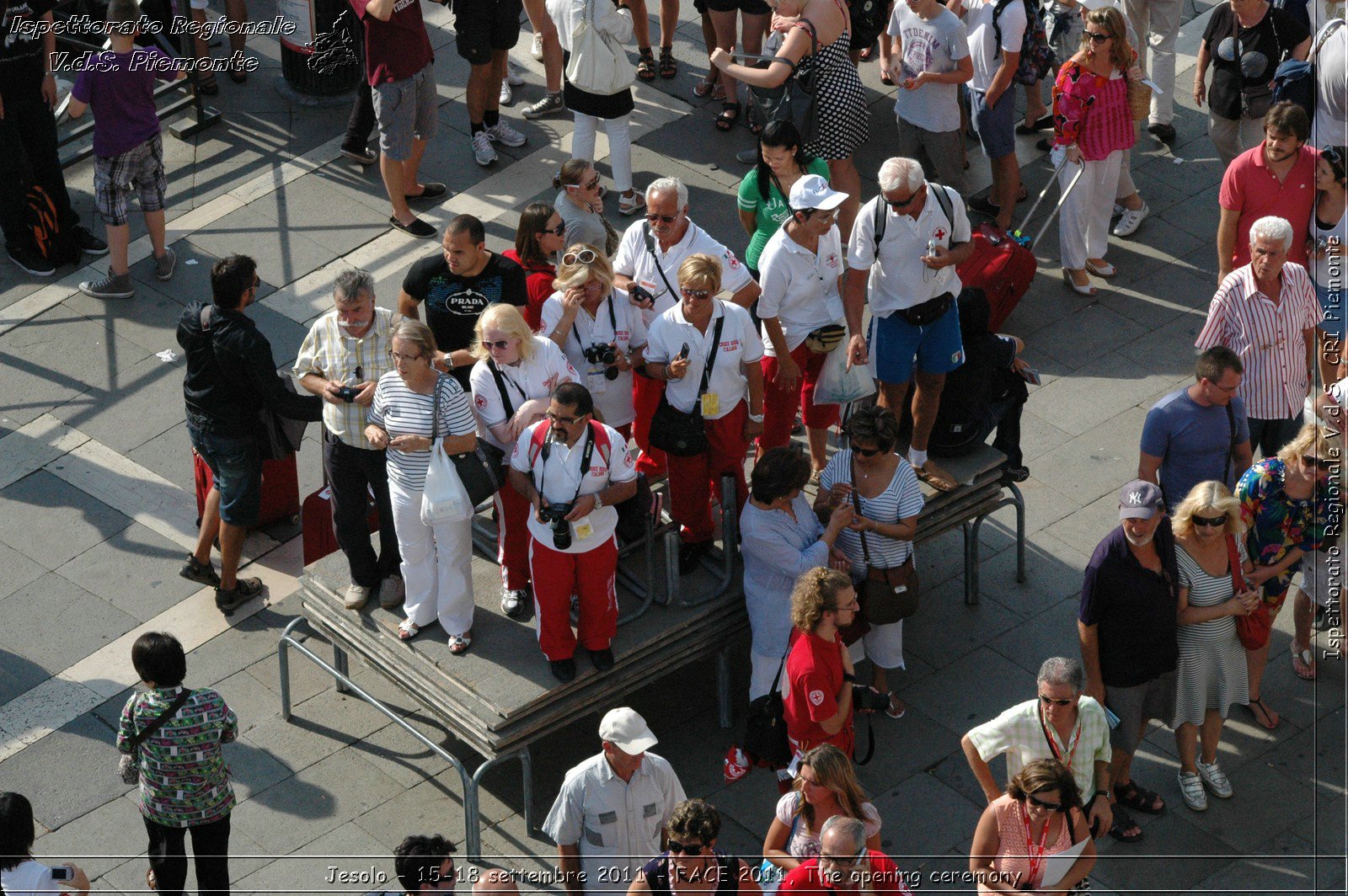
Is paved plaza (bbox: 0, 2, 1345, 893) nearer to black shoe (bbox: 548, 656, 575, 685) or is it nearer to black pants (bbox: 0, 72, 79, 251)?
black shoe (bbox: 548, 656, 575, 685)

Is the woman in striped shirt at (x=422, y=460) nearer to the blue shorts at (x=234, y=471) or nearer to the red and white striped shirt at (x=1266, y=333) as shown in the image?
the blue shorts at (x=234, y=471)

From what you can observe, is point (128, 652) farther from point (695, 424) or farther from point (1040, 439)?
point (1040, 439)

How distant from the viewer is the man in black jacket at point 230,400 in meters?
8.86

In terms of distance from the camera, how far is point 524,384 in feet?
26.2

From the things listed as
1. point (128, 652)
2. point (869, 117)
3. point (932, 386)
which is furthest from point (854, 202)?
point (128, 652)

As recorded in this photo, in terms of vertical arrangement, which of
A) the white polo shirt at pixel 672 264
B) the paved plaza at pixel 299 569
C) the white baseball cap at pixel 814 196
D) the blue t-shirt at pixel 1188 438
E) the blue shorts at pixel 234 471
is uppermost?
the white baseball cap at pixel 814 196

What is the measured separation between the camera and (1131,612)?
7.69m

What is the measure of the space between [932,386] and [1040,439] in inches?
62.1

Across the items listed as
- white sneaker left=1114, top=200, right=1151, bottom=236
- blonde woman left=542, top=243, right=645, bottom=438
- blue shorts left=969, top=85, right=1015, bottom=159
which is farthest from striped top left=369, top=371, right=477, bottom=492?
white sneaker left=1114, top=200, right=1151, bottom=236

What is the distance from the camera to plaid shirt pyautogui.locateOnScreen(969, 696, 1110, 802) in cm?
716

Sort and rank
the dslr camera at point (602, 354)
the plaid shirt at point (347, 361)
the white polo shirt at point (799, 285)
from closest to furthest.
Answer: the plaid shirt at point (347, 361) < the dslr camera at point (602, 354) < the white polo shirt at point (799, 285)

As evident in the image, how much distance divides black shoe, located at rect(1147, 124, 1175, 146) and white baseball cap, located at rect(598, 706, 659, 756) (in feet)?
25.1

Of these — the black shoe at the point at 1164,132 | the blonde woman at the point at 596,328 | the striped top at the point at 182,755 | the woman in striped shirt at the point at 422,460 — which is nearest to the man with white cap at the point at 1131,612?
the blonde woman at the point at 596,328

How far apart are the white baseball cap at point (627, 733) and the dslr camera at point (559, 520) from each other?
957mm
